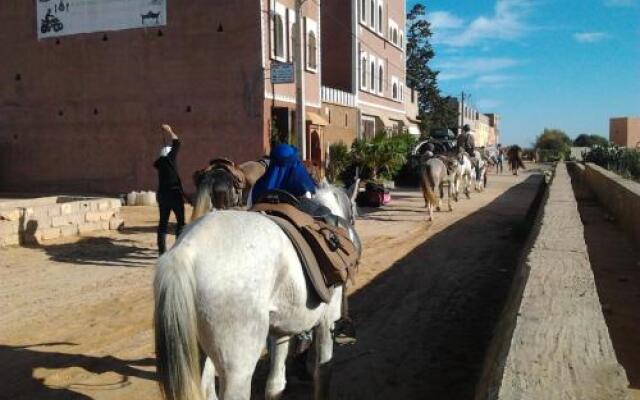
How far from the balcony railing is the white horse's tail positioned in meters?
22.4

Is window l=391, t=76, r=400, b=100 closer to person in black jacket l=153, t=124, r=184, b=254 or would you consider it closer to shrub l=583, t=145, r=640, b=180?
shrub l=583, t=145, r=640, b=180

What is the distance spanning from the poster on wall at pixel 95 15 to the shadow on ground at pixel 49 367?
677 inches

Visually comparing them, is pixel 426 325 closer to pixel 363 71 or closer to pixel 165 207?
pixel 165 207

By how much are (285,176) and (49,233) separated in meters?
8.46

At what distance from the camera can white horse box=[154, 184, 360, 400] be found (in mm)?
2883

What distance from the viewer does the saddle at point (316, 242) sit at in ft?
11.5

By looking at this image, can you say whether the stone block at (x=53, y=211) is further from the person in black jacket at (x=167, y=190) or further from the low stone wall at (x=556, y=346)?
the low stone wall at (x=556, y=346)

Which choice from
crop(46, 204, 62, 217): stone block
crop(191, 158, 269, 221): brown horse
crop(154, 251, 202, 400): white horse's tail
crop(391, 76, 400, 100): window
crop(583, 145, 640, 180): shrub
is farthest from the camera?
crop(391, 76, 400, 100): window

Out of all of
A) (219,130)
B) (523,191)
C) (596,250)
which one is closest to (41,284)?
(596,250)

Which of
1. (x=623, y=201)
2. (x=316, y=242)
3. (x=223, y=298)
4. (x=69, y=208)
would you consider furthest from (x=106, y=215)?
(x=623, y=201)

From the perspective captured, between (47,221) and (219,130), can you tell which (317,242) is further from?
(219,130)

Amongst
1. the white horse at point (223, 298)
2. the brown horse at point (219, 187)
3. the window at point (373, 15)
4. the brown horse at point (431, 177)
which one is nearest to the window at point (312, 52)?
the brown horse at point (431, 177)

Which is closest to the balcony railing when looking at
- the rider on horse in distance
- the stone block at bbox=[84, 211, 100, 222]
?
the stone block at bbox=[84, 211, 100, 222]

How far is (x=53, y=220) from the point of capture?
11578mm
